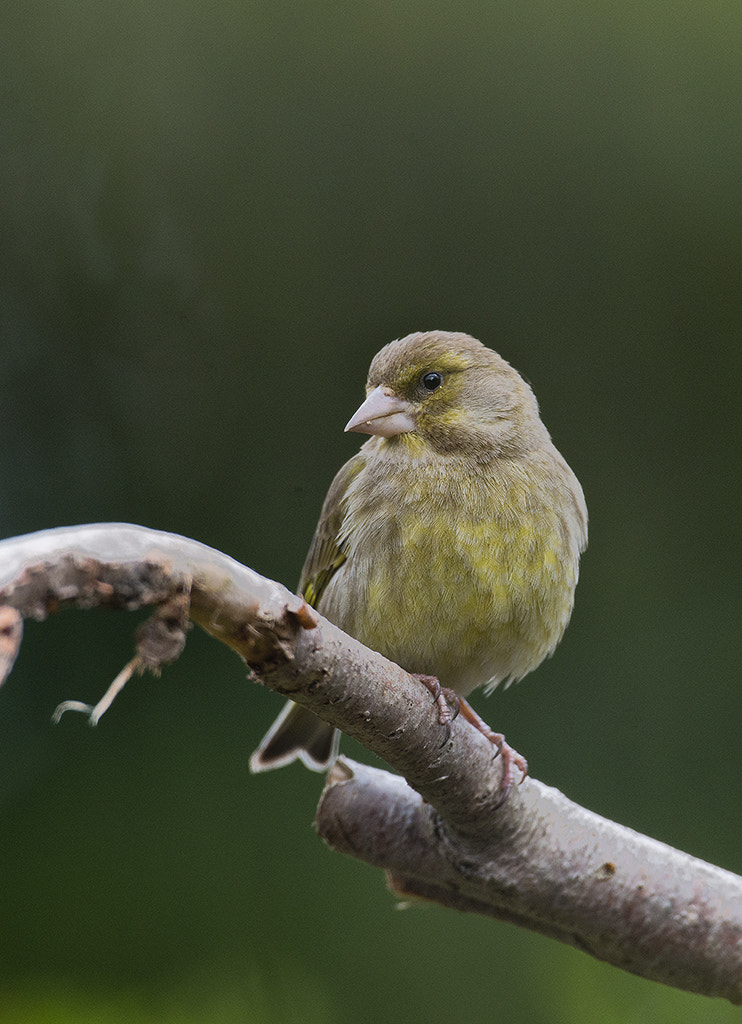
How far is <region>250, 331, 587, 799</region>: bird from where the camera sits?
177 centimetres

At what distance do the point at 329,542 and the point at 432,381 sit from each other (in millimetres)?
388

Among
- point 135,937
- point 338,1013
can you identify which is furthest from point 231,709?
point 338,1013

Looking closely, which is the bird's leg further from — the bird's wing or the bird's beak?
the bird's beak

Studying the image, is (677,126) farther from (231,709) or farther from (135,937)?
(135,937)

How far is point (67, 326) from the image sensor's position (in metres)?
2.37

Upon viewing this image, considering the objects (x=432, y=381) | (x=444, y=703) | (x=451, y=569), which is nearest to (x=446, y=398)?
(x=432, y=381)

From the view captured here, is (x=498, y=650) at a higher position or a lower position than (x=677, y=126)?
lower

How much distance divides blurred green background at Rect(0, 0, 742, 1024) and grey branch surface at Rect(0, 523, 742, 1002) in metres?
0.49

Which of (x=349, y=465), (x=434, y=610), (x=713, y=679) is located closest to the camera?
(x=434, y=610)

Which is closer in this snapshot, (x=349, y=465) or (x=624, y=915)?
(x=624, y=915)

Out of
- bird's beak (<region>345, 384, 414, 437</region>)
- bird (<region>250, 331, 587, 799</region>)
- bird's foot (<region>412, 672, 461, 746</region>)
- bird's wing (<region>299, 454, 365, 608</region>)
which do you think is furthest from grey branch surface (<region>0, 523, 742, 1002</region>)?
bird's beak (<region>345, 384, 414, 437</region>)

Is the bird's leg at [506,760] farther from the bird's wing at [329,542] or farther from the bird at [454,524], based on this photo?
the bird's wing at [329,542]

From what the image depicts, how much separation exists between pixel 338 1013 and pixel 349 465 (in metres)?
1.21

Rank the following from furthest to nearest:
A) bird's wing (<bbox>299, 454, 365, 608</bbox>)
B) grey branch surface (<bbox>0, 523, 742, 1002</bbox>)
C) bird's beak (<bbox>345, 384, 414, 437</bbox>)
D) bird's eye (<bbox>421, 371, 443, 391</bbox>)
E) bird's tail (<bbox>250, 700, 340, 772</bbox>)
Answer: bird's tail (<bbox>250, 700, 340, 772</bbox>)
bird's wing (<bbox>299, 454, 365, 608</bbox>)
bird's eye (<bbox>421, 371, 443, 391</bbox>)
bird's beak (<bbox>345, 384, 414, 437</bbox>)
grey branch surface (<bbox>0, 523, 742, 1002</bbox>)
